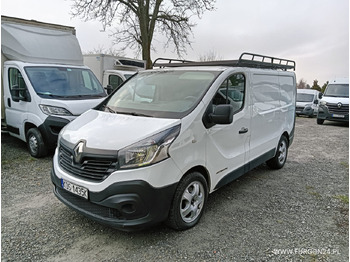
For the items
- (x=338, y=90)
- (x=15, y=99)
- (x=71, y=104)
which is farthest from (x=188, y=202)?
(x=338, y=90)

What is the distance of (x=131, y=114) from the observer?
3301 mm

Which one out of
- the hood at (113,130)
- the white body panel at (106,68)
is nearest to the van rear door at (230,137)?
the hood at (113,130)

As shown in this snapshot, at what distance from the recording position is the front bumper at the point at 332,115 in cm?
1274

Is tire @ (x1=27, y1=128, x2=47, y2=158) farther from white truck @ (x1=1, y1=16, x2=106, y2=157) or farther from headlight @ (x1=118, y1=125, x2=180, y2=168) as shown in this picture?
headlight @ (x1=118, y1=125, x2=180, y2=168)

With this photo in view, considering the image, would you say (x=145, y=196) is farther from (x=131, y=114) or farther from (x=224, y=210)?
(x=224, y=210)

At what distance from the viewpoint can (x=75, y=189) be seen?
9.29 feet

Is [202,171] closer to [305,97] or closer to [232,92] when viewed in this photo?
[232,92]

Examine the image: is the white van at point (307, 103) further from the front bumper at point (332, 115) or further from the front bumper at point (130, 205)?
the front bumper at point (130, 205)

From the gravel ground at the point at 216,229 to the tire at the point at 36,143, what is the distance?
804 millimetres

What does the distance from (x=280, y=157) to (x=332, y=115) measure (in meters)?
9.22

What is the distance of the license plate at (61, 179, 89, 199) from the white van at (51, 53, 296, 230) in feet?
0.03

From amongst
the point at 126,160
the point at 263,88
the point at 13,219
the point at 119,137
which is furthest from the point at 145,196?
the point at 263,88

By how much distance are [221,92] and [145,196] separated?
1.68 m

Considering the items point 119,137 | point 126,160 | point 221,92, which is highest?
point 221,92
